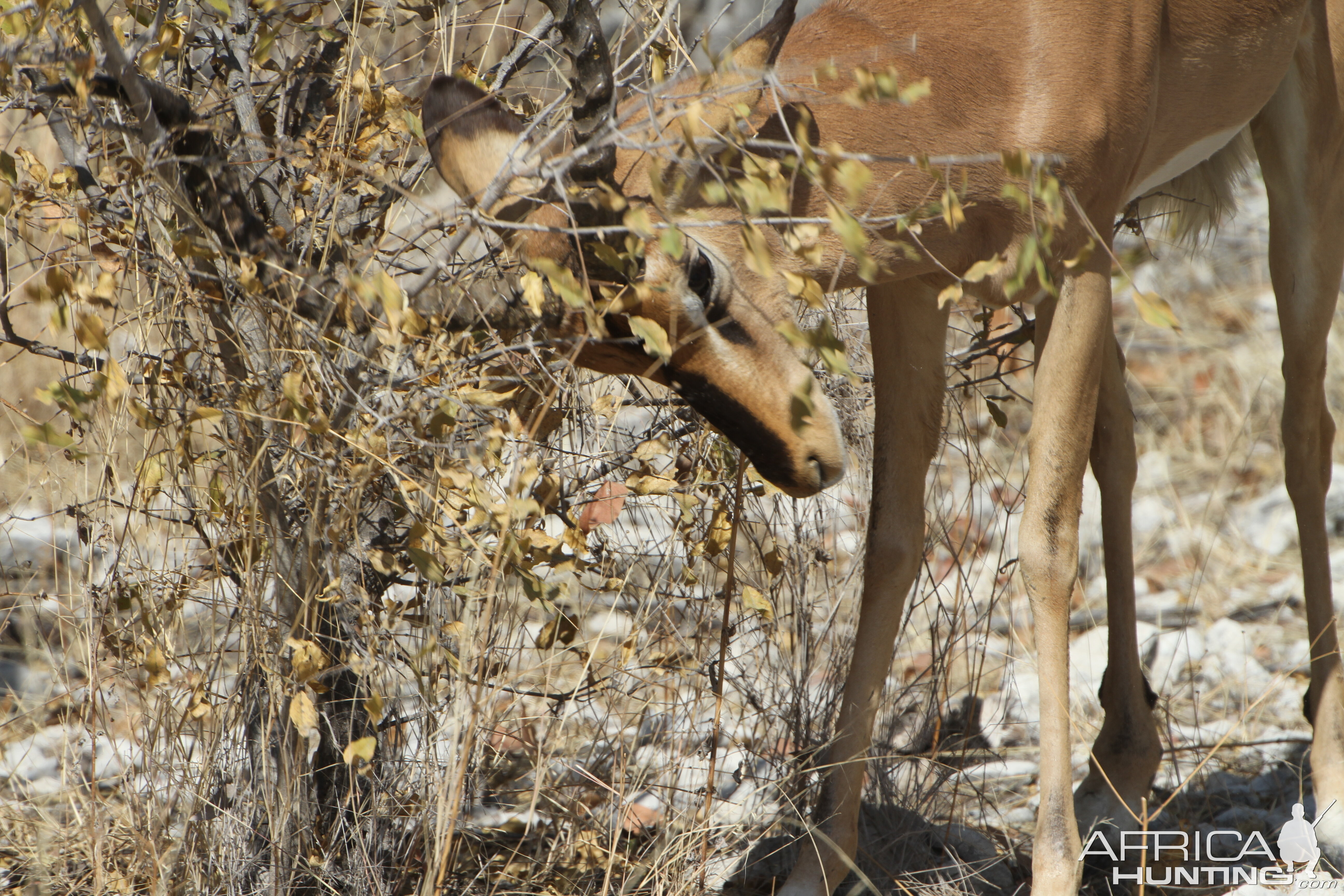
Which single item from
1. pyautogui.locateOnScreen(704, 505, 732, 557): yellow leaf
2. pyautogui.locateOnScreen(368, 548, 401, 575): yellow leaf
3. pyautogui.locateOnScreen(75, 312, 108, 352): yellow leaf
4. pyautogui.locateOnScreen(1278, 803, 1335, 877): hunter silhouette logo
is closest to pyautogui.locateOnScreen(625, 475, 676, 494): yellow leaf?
pyautogui.locateOnScreen(704, 505, 732, 557): yellow leaf

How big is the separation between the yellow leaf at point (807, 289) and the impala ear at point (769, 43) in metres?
0.80

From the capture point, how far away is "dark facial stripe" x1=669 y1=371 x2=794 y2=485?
93.0 inches

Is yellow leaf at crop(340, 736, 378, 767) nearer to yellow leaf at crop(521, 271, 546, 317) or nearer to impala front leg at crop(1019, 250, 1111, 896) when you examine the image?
yellow leaf at crop(521, 271, 546, 317)

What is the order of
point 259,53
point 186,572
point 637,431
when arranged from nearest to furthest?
point 259,53, point 186,572, point 637,431

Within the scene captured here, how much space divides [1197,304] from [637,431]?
15.1 feet

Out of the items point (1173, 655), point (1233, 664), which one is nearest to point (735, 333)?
point (1173, 655)

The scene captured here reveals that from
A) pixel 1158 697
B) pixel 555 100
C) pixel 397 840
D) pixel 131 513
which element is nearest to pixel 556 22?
pixel 555 100

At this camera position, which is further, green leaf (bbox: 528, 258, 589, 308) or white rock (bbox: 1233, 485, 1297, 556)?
white rock (bbox: 1233, 485, 1297, 556)

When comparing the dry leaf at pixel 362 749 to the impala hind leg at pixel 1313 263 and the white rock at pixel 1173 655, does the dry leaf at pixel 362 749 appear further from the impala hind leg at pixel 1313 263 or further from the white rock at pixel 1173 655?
the white rock at pixel 1173 655

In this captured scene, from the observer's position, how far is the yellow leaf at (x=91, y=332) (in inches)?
73.5

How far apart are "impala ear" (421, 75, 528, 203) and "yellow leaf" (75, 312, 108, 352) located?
0.70 metres

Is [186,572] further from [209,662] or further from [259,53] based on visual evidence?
[259,53]

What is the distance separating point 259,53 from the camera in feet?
7.37

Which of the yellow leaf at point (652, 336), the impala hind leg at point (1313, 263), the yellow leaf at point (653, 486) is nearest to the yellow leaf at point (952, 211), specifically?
the yellow leaf at point (652, 336)
